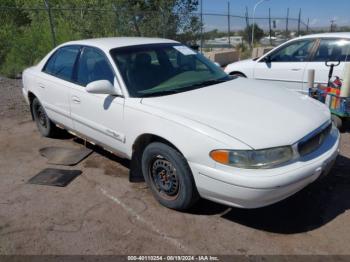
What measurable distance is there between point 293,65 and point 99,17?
10128mm

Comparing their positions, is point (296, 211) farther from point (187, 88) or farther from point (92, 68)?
point (92, 68)

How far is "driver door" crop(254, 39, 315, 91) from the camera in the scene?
6613 millimetres

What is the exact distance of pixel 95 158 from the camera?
4922mm

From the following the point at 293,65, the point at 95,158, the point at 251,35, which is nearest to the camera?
the point at 95,158

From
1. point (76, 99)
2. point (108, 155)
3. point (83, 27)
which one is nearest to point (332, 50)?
point (108, 155)

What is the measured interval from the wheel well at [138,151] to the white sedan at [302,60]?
4.03 meters

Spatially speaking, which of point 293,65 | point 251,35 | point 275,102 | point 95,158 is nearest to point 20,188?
point 95,158

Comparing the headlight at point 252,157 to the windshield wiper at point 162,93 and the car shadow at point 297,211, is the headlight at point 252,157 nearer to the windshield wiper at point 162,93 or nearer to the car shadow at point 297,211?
the car shadow at point 297,211

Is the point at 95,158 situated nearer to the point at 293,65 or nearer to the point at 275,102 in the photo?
the point at 275,102

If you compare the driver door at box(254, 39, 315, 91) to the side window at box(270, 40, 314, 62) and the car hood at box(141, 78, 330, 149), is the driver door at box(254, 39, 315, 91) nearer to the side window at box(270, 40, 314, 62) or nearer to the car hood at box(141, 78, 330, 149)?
the side window at box(270, 40, 314, 62)

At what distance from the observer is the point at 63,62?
4.90 m

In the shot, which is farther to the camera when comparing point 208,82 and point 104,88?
point 208,82

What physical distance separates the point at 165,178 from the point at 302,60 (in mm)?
4418

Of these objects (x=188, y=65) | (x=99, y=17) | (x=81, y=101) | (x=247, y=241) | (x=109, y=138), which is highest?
(x=99, y=17)
